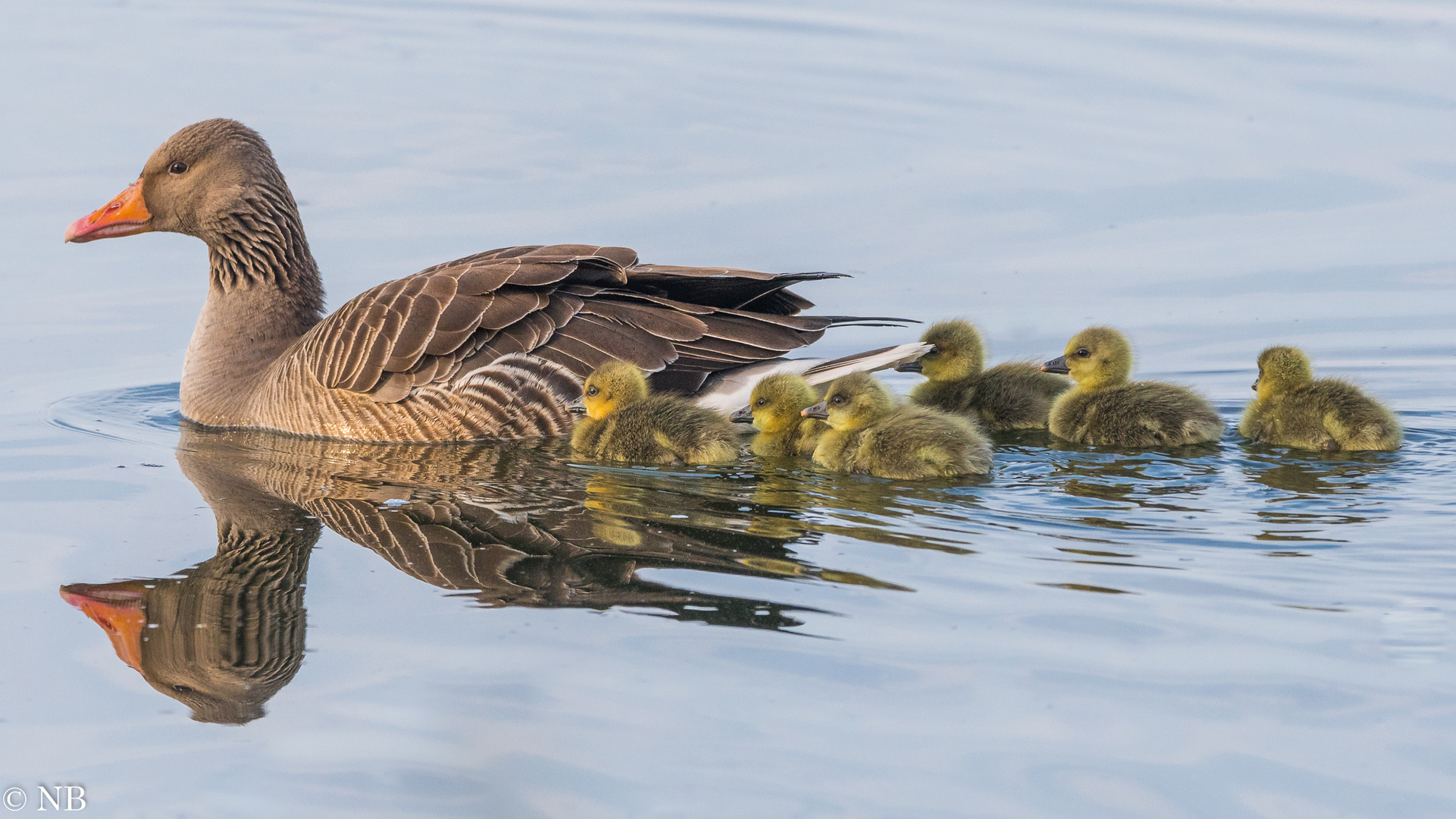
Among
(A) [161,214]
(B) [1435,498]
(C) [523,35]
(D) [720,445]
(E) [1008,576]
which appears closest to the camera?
(E) [1008,576]

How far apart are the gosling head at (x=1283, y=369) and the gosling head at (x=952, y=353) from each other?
5.19ft

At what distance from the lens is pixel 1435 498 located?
24.1ft

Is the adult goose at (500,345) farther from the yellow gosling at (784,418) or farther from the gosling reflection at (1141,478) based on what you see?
the gosling reflection at (1141,478)

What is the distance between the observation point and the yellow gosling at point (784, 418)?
27.6 ft

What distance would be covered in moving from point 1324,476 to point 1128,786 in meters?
3.45

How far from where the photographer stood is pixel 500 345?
901 centimetres

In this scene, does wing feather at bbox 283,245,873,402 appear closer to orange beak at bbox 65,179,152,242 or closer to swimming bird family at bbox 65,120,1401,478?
swimming bird family at bbox 65,120,1401,478

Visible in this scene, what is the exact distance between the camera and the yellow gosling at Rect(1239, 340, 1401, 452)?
8016 mm

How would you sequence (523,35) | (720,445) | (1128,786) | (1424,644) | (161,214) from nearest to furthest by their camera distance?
(1128,786), (1424,644), (720,445), (161,214), (523,35)

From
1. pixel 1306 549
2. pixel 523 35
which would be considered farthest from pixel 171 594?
pixel 523 35

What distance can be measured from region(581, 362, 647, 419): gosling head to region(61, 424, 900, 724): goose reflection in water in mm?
372

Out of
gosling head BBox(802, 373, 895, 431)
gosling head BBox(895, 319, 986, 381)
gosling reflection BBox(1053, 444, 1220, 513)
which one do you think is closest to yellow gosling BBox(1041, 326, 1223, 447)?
gosling reflection BBox(1053, 444, 1220, 513)

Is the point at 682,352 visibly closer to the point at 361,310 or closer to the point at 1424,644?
the point at 361,310

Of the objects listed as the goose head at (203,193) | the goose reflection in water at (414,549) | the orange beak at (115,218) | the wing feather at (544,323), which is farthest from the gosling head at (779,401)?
the orange beak at (115,218)
